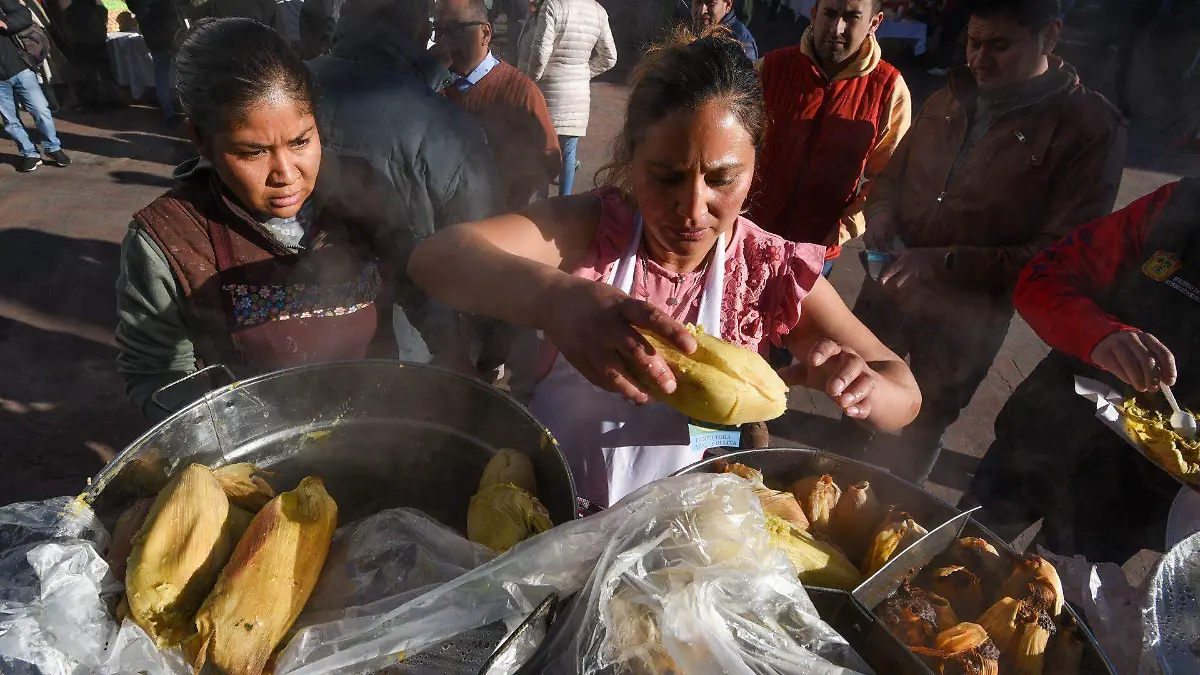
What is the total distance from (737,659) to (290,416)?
1043mm

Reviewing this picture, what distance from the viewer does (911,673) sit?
3.34 ft

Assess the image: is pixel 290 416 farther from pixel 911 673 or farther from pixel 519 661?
pixel 911 673

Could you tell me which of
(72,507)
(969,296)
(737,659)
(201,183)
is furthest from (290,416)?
(969,296)

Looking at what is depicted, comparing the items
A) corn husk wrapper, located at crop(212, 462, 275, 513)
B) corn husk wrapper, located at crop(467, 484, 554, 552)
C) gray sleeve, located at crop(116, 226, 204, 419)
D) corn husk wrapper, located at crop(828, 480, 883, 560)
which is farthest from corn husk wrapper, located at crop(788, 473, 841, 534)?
gray sleeve, located at crop(116, 226, 204, 419)

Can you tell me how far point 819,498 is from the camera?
136 cm

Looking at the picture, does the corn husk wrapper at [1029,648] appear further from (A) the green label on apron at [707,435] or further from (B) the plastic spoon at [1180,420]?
(B) the plastic spoon at [1180,420]

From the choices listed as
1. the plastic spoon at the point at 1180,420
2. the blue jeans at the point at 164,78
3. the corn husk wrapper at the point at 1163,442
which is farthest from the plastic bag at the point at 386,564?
the blue jeans at the point at 164,78

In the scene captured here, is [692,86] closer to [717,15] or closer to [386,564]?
[386,564]

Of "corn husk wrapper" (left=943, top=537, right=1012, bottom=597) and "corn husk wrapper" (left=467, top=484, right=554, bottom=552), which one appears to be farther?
"corn husk wrapper" (left=943, top=537, right=1012, bottom=597)

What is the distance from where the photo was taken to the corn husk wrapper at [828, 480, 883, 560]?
1344 millimetres

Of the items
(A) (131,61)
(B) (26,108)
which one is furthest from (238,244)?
(A) (131,61)

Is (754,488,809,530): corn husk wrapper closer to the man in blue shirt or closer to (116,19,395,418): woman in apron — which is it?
(116,19,395,418): woman in apron

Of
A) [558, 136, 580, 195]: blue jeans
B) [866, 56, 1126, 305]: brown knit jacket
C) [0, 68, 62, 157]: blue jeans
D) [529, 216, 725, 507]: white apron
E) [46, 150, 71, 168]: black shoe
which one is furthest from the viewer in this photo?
[46, 150, 71, 168]: black shoe

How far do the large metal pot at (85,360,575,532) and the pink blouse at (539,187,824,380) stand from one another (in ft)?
1.38
